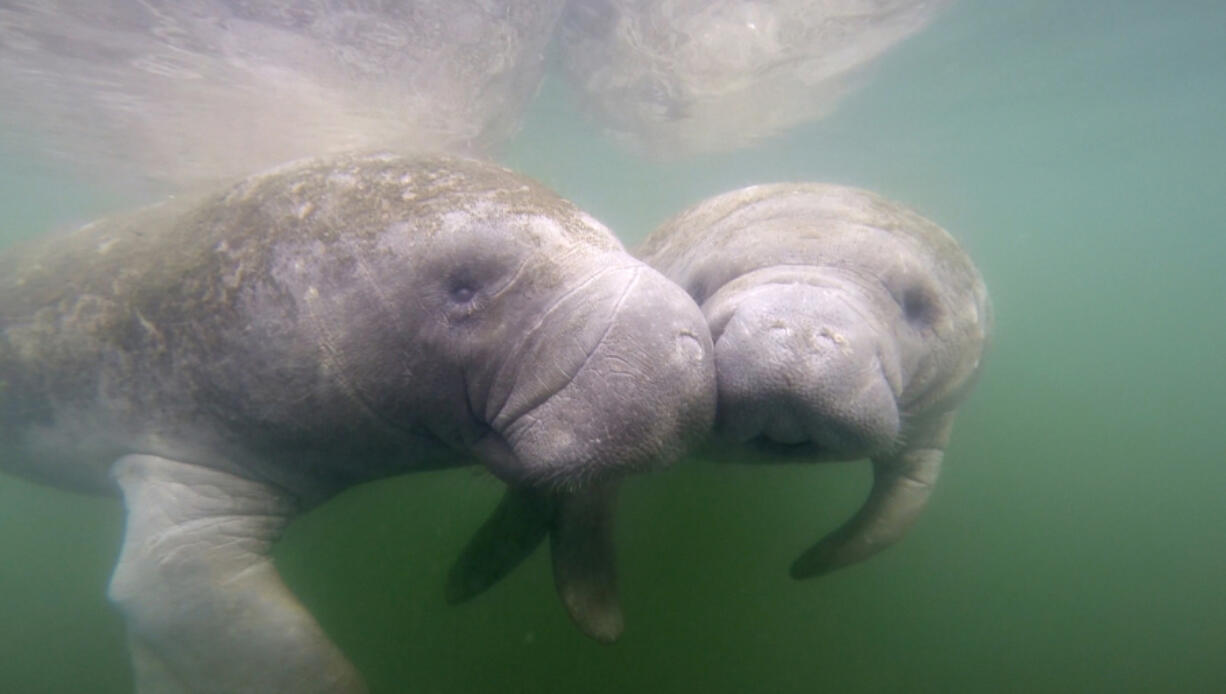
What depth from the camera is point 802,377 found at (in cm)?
225

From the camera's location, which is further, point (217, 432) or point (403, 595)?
point (403, 595)

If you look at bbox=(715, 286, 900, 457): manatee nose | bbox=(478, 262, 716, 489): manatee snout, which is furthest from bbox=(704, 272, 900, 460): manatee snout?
bbox=(478, 262, 716, 489): manatee snout

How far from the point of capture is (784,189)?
397cm

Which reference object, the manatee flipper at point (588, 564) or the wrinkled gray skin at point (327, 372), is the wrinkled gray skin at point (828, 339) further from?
the wrinkled gray skin at point (327, 372)

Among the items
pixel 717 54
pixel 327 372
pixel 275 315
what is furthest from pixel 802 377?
pixel 717 54

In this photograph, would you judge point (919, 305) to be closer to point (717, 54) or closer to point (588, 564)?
point (588, 564)

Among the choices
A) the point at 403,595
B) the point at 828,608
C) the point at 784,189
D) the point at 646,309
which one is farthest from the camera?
the point at 828,608

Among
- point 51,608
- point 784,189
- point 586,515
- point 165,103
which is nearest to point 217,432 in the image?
point 586,515

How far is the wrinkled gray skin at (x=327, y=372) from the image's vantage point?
2.30m

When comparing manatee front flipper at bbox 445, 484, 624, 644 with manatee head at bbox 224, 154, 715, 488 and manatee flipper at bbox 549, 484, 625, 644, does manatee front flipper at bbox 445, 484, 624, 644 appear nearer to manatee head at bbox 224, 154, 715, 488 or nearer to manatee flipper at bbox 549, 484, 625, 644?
manatee flipper at bbox 549, 484, 625, 644

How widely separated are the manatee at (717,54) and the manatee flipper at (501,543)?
9.34m

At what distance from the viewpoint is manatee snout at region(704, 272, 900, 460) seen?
2.27 meters

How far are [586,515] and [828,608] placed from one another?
14.6ft

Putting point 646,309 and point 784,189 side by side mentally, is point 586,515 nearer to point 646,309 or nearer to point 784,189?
point 646,309
